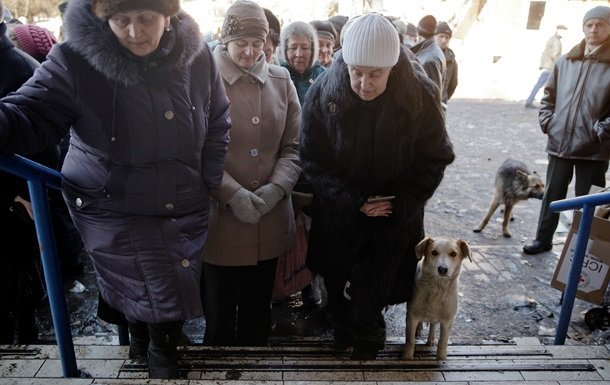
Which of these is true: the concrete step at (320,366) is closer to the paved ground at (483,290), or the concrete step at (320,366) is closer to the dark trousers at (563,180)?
the paved ground at (483,290)

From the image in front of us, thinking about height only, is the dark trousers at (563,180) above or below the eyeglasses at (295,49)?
below

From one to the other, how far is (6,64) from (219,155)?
130cm

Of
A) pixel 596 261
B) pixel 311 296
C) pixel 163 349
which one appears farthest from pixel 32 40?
pixel 596 261

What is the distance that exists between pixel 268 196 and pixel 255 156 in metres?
0.24

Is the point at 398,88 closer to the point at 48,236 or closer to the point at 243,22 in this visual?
the point at 243,22

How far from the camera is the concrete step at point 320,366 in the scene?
97.7 inches

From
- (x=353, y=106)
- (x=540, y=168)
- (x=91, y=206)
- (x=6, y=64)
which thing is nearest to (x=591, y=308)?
(x=353, y=106)

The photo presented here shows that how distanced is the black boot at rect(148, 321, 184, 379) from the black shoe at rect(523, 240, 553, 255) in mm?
4024

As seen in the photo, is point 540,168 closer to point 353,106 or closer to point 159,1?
point 353,106

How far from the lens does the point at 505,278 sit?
4.51m

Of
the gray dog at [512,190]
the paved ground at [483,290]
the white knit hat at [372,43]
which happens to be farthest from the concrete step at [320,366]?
the gray dog at [512,190]

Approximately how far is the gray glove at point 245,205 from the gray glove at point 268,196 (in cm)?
3

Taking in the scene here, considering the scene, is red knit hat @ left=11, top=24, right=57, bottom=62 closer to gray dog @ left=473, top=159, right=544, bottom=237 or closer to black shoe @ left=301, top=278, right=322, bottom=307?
black shoe @ left=301, top=278, right=322, bottom=307

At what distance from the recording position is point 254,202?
103 inches
